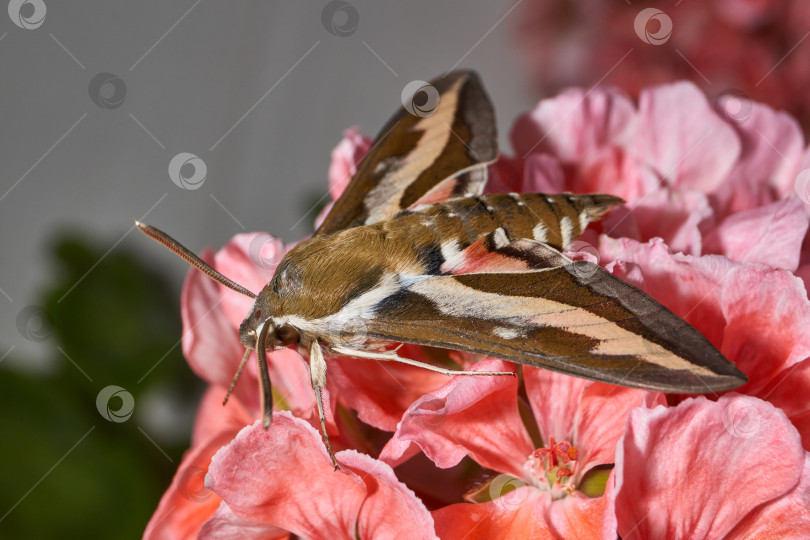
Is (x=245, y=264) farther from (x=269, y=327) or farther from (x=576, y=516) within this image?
(x=576, y=516)

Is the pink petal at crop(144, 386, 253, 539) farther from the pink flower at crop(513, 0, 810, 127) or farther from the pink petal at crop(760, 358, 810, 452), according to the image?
the pink flower at crop(513, 0, 810, 127)

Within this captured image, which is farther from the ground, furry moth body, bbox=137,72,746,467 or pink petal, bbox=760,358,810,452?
furry moth body, bbox=137,72,746,467

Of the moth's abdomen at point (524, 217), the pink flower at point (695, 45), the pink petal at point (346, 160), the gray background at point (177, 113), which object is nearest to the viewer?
the moth's abdomen at point (524, 217)

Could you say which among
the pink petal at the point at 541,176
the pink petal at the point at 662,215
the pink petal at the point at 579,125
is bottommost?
the pink petal at the point at 662,215

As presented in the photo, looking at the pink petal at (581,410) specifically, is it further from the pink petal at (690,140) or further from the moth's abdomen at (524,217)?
the pink petal at (690,140)

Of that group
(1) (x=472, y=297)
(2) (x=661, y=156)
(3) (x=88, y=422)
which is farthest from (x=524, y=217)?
(3) (x=88, y=422)

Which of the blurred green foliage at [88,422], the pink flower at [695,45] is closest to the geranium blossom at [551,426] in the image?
the blurred green foliage at [88,422]

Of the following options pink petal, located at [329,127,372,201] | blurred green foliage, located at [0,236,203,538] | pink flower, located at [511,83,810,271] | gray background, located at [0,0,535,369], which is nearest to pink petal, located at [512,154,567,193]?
pink flower, located at [511,83,810,271]
